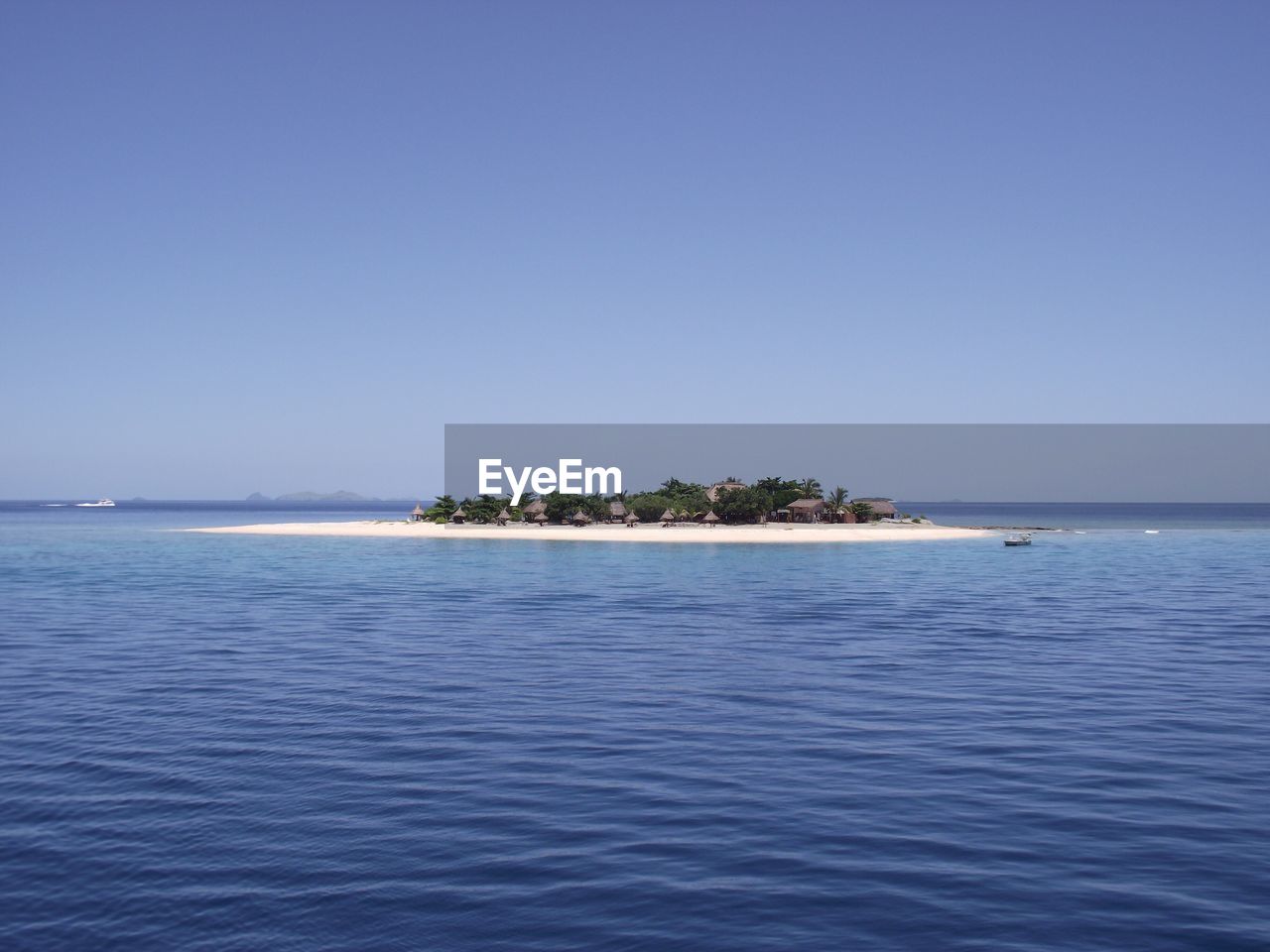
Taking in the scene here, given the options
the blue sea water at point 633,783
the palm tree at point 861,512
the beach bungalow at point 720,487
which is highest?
the beach bungalow at point 720,487

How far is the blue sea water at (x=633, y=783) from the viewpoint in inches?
468

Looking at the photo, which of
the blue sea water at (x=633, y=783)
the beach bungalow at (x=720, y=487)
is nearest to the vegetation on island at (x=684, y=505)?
the beach bungalow at (x=720, y=487)

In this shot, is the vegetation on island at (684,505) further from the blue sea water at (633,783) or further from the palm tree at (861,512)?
the blue sea water at (633,783)

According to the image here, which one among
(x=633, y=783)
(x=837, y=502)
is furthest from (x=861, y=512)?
(x=633, y=783)

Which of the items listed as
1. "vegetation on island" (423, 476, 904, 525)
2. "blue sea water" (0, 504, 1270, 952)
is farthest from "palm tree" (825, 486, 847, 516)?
"blue sea water" (0, 504, 1270, 952)

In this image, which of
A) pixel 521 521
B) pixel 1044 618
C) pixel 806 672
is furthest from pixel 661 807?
pixel 521 521

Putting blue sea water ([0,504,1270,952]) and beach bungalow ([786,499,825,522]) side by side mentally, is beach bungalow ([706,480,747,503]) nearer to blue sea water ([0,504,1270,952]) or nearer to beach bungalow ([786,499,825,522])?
beach bungalow ([786,499,825,522])

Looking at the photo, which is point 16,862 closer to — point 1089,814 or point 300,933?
point 300,933

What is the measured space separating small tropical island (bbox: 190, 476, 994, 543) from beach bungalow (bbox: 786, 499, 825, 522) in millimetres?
156

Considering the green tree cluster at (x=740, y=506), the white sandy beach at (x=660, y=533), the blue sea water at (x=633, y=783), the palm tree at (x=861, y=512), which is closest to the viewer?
the blue sea water at (x=633, y=783)

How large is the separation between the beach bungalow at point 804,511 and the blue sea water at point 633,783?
113479 mm

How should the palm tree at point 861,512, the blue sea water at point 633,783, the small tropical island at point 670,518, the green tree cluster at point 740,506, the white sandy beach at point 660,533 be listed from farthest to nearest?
1. the palm tree at point 861,512
2. the green tree cluster at point 740,506
3. the small tropical island at point 670,518
4. the white sandy beach at point 660,533
5. the blue sea water at point 633,783

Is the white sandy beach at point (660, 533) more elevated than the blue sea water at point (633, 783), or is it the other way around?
the white sandy beach at point (660, 533)

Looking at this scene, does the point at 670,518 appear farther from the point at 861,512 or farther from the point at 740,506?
the point at 861,512
